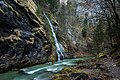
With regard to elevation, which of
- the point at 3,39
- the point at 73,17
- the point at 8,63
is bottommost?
the point at 8,63

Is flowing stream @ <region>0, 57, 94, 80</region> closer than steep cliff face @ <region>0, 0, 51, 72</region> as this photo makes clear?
Yes

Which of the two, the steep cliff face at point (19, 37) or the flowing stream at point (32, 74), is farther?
the steep cliff face at point (19, 37)

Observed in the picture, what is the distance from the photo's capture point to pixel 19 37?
2614 centimetres

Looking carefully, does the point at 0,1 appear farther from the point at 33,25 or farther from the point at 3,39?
the point at 33,25

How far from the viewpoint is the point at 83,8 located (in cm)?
2206

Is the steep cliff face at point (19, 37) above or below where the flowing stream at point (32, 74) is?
above

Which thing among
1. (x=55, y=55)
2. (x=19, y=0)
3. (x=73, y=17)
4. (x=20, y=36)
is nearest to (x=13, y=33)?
(x=20, y=36)

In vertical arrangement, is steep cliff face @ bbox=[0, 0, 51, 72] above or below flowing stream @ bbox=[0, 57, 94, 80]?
above

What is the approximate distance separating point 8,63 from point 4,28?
3.99 meters

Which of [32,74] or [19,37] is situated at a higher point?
[19,37]

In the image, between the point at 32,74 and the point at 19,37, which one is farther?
the point at 19,37

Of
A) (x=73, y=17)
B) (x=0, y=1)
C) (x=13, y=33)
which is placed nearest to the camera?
(x=0, y=1)

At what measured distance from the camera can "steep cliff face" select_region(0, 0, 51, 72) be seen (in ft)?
76.6

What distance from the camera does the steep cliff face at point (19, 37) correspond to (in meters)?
23.4
